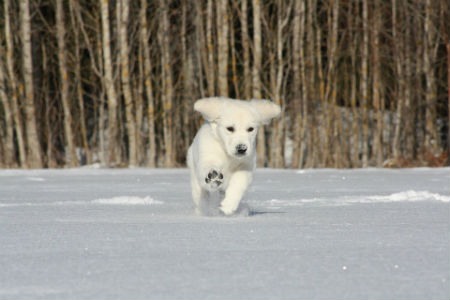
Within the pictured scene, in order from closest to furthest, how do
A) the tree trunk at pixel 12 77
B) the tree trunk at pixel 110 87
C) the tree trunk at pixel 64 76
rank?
the tree trunk at pixel 110 87 → the tree trunk at pixel 12 77 → the tree trunk at pixel 64 76

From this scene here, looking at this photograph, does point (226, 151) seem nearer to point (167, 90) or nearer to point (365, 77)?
point (167, 90)

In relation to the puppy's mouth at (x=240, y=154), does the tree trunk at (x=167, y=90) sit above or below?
below

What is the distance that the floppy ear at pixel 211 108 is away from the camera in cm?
718

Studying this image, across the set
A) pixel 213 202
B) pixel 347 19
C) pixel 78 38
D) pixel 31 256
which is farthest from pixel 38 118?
pixel 31 256

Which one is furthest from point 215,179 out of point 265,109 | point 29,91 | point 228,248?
point 29,91

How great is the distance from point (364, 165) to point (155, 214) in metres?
13.0

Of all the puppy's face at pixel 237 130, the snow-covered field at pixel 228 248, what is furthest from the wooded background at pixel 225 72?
the puppy's face at pixel 237 130

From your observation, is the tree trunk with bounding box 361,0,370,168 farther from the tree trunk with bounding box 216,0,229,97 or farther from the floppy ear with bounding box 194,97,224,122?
the floppy ear with bounding box 194,97,224,122

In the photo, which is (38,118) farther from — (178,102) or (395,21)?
(395,21)

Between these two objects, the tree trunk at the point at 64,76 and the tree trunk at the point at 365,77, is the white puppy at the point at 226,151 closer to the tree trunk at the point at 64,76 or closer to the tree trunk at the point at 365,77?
the tree trunk at the point at 64,76

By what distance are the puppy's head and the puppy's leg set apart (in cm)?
19

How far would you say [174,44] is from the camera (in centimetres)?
2155

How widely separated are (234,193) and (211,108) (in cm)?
76

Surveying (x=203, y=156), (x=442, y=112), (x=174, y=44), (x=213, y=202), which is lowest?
(x=442, y=112)
